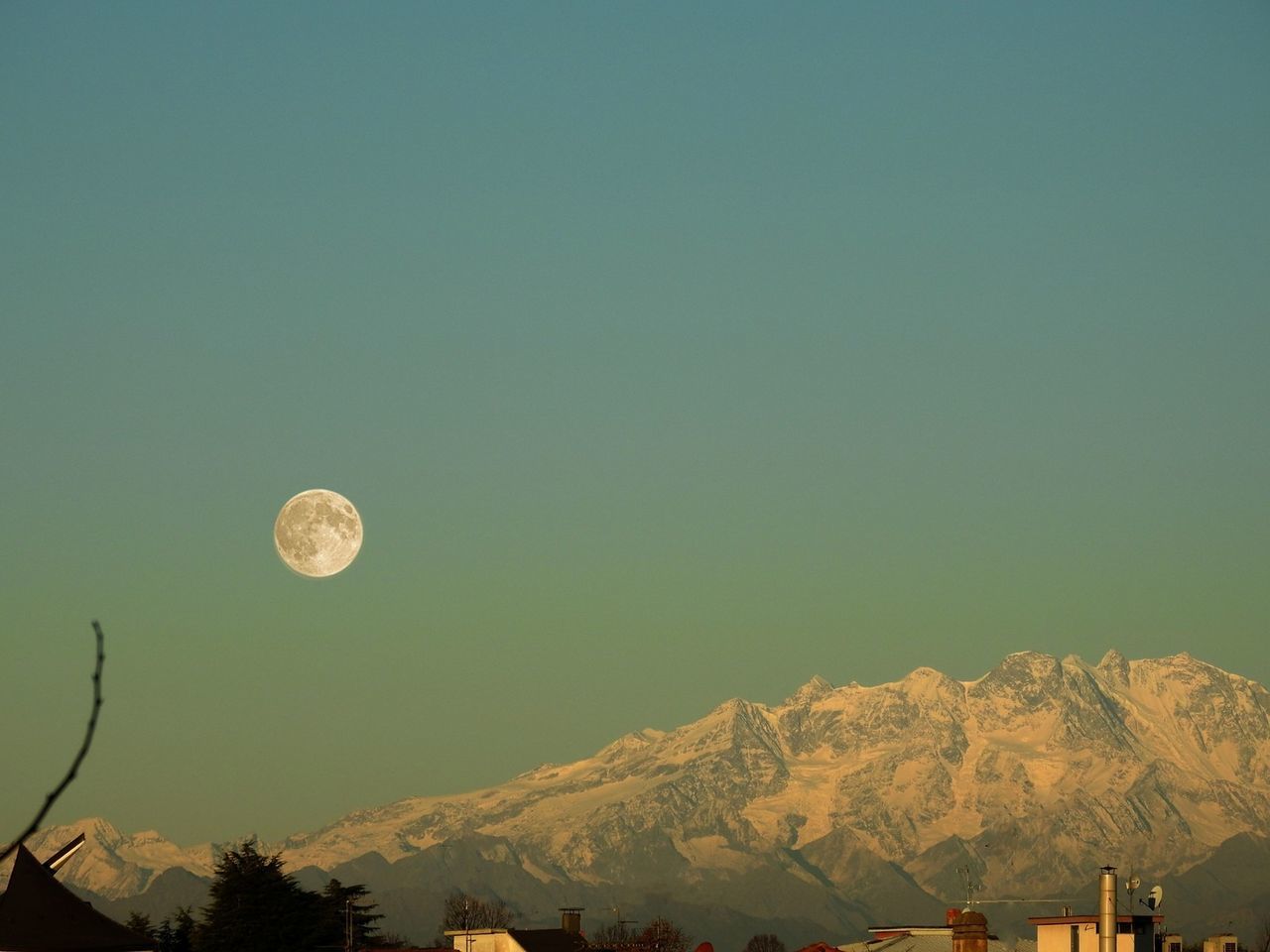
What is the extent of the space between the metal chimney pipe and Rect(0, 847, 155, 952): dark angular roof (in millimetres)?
78065

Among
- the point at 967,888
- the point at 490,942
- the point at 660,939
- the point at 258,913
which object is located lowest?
the point at 967,888

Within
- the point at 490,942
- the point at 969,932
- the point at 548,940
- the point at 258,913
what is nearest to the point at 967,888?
the point at 969,932

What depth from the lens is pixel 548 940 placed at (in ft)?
351

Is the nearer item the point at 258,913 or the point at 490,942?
the point at 490,942

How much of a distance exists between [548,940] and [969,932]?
1780 inches

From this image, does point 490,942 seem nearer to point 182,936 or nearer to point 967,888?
point 182,936

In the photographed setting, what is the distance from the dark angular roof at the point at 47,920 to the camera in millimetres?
95812

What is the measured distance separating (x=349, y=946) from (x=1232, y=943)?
4315 centimetres

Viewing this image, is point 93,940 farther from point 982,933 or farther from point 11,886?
point 982,933

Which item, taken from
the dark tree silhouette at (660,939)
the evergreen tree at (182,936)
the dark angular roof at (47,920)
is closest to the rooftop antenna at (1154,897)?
the dark angular roof at (47,920)

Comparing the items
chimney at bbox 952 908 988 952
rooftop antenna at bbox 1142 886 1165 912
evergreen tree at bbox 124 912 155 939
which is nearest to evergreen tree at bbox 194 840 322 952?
A: evergreen tree at bbox 124 912 155 939

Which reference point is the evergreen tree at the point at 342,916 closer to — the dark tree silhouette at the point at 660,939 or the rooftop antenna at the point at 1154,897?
the dark tree silhouette at the point at 660,939

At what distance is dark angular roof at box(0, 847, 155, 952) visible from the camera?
314 feet

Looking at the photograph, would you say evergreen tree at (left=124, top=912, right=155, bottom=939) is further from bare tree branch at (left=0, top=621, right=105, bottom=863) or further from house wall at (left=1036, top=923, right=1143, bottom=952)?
bare tree branch at (left=0, top=621, right=105, bottom=863)
